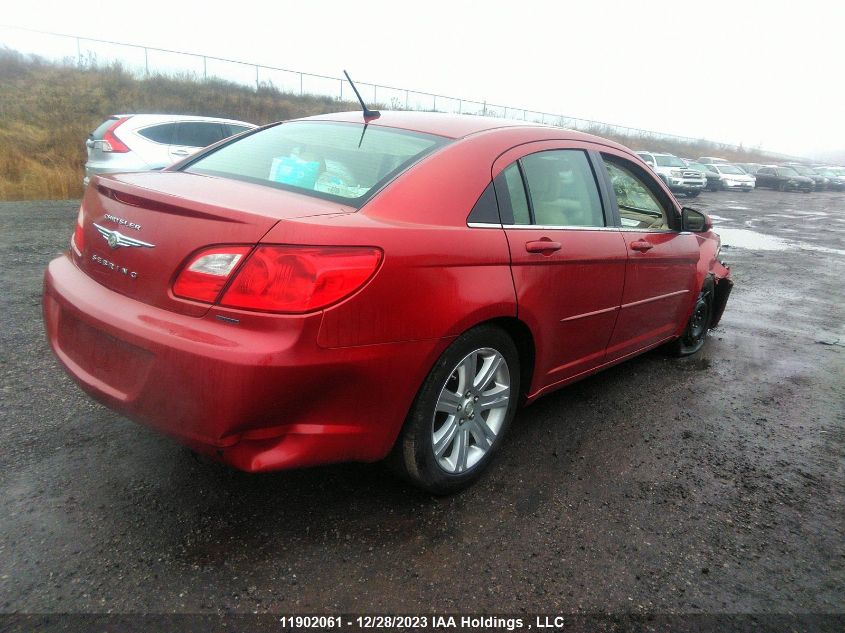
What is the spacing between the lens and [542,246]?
2.95 metres

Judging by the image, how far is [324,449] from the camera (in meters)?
2.28

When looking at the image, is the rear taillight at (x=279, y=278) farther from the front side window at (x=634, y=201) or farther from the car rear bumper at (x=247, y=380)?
the front side window at (x=634, y=201)

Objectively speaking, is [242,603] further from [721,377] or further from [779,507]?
[721,377]

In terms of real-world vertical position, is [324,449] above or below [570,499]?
above

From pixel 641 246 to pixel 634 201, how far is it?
49 centimetres

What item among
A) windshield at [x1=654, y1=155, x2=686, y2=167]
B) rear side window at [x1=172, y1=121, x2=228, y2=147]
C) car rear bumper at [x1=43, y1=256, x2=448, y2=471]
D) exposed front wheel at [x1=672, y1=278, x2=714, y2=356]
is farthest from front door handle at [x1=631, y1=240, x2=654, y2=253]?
windshield at [x1=654, y1=155, x2=686, y2=167]

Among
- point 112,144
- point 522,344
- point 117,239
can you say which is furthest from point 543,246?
point 112,144

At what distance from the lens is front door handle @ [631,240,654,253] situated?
3.70 meters

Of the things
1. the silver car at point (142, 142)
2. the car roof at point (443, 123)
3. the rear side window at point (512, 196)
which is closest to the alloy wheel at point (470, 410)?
the rear side window at point (512, 196)

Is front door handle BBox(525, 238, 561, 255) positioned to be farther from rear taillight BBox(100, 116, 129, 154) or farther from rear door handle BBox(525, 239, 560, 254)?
rear taillight BBox(100, 116, 129, 154)

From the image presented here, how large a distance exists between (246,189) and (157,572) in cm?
143

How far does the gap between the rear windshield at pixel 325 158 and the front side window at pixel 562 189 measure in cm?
52

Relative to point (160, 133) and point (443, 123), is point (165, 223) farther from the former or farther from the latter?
point (160, 133)

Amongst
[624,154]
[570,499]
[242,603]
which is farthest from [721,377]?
[242,603]
